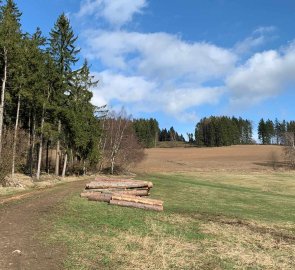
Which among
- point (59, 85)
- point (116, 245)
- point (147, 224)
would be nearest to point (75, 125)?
point (59, 85)

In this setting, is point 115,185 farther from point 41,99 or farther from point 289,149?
point 289,149

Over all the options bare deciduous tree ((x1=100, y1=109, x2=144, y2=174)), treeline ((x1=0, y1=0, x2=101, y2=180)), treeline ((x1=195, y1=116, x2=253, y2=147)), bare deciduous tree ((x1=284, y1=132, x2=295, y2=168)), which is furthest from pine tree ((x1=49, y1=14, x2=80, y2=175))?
treeline ((x1=195, y1=116, x2=253, y2=147))

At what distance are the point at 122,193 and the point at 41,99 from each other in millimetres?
17880

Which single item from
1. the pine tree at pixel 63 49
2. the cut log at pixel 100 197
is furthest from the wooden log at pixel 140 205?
the pine tree at pixel 63 49

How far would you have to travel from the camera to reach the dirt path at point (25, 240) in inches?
334

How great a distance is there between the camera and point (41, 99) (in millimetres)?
34875

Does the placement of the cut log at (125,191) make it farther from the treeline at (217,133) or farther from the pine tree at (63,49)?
the treeline at (217,133)

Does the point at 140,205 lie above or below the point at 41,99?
below

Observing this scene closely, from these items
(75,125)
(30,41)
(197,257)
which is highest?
(30,41)

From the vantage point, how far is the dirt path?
848 cm

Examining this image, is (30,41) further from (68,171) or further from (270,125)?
(270,125)

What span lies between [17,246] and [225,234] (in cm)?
642

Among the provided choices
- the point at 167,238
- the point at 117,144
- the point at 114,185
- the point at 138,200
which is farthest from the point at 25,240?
the point at 117,144

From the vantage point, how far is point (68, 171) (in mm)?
49250
